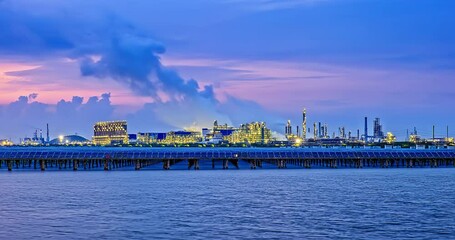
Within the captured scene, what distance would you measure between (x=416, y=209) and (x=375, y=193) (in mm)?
15128

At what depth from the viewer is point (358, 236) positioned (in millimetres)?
41969

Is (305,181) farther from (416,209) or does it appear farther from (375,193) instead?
(416,209)

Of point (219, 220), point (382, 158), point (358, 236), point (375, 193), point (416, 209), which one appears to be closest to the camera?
point (358, 236)

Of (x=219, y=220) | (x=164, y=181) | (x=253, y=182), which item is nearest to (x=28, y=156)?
(x=164, y=181)

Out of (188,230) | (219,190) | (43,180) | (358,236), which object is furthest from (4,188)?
(358,236)

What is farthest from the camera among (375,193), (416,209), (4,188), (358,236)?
(4,188)

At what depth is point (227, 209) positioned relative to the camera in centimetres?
5584

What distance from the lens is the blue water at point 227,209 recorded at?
1714 inches

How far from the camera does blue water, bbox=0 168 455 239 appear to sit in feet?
143

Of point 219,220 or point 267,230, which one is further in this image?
point 219,220

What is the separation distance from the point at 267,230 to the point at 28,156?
72.8m

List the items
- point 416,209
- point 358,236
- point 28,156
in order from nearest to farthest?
point 358,236, point 416,209, point 28,156

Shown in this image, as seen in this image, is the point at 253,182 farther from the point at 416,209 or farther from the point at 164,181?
the point at 416,209

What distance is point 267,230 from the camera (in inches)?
1742
